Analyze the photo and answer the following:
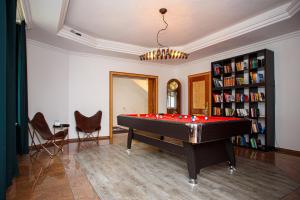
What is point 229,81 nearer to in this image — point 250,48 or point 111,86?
point 250,48

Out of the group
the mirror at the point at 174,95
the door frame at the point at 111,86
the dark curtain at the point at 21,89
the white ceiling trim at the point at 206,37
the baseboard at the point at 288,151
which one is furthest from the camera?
the mirror at the point at 174,95

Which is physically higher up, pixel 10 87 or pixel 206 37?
pixel 206 37

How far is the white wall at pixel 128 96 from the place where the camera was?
847cm

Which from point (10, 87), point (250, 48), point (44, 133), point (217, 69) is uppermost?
point (250, 48)

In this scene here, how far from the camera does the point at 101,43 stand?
16.2 feet

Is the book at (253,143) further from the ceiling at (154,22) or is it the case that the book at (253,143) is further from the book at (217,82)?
the ceiling at (154,22)

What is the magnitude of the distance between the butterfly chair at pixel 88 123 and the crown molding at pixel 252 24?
364 centimetres

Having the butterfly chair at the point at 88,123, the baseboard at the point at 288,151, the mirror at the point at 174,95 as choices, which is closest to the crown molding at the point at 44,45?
the butterfly chair at the point at 88,123

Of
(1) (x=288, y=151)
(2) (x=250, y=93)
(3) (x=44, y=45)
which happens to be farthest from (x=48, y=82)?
(1) (x=288, y=151)

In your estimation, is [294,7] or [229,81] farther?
[229,81]

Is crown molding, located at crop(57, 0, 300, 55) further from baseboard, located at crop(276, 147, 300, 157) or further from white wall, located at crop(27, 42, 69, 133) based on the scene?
baseboard, located at crop(276, 147, 300, 157)

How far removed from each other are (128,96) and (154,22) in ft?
17.4

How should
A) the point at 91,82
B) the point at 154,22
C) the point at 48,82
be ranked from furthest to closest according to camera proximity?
1. the point at 91,82
2. the point at 48,82
3. the point at 154,22

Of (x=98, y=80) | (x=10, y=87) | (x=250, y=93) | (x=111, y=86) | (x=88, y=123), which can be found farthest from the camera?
(x=111, y=86)
